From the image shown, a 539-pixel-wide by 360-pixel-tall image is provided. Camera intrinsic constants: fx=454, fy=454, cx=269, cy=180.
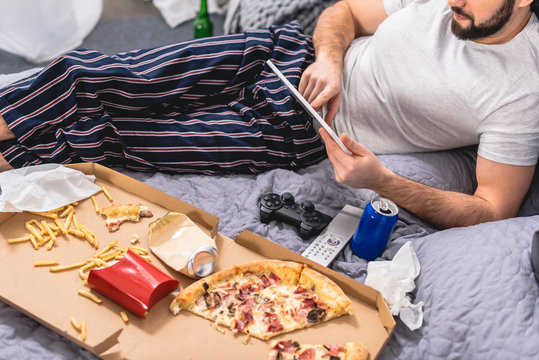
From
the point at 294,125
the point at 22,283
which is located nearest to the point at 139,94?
the point at 294,125

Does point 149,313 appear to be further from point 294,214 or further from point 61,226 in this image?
point 294,214

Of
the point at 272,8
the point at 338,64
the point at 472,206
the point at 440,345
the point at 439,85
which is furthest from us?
the point at 272,8

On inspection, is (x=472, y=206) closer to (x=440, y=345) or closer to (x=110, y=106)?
(x=440, y=345)

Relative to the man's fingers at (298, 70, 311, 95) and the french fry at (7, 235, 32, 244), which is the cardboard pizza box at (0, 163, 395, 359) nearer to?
the french fry at (7, 235, 32, 244)

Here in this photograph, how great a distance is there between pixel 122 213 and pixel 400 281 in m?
0.64

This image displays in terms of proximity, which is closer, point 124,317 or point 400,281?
point 124,317

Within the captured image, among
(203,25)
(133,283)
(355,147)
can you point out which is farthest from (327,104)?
(203,25)

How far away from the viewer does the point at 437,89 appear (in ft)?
4.11

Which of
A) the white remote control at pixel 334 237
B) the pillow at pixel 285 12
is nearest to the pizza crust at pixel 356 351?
the white remote control at pixel 334 237

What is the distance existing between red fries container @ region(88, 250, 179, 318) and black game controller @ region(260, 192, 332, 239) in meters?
0.34

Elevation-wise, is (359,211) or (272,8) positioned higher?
(272,8)

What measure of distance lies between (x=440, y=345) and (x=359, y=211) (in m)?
0.41

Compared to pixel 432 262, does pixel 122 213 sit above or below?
above

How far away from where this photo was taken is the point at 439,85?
1251mm
